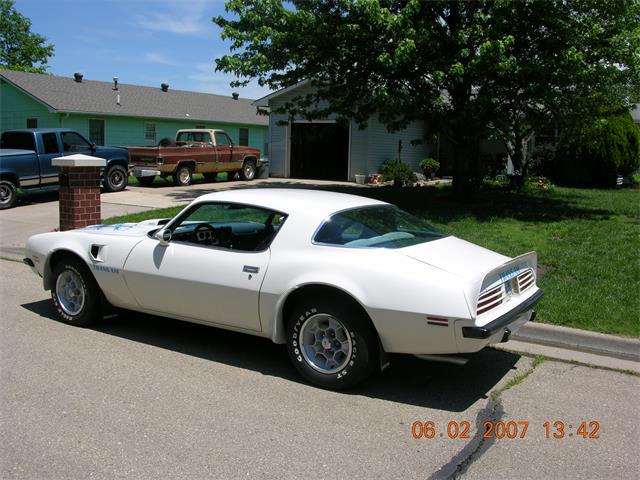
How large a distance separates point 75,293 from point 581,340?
482 centimetres

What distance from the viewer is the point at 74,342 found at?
5.63 meters

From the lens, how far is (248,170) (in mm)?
22703

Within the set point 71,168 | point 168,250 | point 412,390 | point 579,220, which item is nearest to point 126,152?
point 71,168

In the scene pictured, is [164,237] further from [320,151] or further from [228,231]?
[320,151]

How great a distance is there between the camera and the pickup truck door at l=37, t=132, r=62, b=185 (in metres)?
16.0

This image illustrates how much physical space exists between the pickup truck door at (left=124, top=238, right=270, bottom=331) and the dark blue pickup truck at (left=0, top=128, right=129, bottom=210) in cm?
1136

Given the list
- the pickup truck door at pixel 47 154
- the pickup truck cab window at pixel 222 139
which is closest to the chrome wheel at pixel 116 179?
the pickup truck door at pixel 47 154

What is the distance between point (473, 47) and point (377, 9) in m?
2.09

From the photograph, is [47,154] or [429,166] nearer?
[47,154]

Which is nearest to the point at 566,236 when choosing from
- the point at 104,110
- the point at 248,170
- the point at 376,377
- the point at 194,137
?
the point at 376,377

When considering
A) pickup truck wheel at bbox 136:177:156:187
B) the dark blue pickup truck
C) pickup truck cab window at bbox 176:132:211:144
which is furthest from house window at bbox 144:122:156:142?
the dark blue pickup truck

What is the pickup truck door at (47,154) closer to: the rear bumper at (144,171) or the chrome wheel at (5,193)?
the chrome wheel at (5,193)

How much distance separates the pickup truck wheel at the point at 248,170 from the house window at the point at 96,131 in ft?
30.0

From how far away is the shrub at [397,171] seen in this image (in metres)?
21.3
